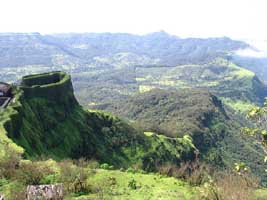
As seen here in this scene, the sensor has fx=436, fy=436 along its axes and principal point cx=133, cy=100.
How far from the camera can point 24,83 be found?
12562cm

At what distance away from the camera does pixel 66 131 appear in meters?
117

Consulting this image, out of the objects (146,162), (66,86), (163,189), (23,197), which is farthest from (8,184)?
(146,162)

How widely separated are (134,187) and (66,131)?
66447 mm

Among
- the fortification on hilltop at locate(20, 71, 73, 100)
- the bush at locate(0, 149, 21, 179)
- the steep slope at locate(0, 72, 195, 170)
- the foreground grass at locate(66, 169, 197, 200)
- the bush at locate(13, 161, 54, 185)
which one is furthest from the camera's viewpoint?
the fortification on hilltop at locate(20, 71, 73, 100)

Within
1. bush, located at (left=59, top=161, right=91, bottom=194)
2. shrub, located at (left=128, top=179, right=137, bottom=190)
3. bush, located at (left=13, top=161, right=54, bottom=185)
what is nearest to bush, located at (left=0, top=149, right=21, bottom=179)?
bush, located at (left=13, top=161, right=54, bottom=185)

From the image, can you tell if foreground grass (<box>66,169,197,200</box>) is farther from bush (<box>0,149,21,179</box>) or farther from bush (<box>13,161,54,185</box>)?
bush (<box>0,149,21,179</box>)

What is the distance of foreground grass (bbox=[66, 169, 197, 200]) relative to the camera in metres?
49.2

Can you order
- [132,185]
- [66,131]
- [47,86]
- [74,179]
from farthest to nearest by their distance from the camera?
[47,86] < [66,131] < [132,185] < [74,179]

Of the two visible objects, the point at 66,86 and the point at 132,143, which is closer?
the point at 66,86

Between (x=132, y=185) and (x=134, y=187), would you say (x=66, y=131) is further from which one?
(x=134, y=187)

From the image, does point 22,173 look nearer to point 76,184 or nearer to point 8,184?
point 8,184

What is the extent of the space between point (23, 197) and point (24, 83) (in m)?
87.1

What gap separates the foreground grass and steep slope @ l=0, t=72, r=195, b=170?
19995 millimetres

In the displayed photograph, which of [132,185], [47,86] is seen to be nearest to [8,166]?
[132,185]
